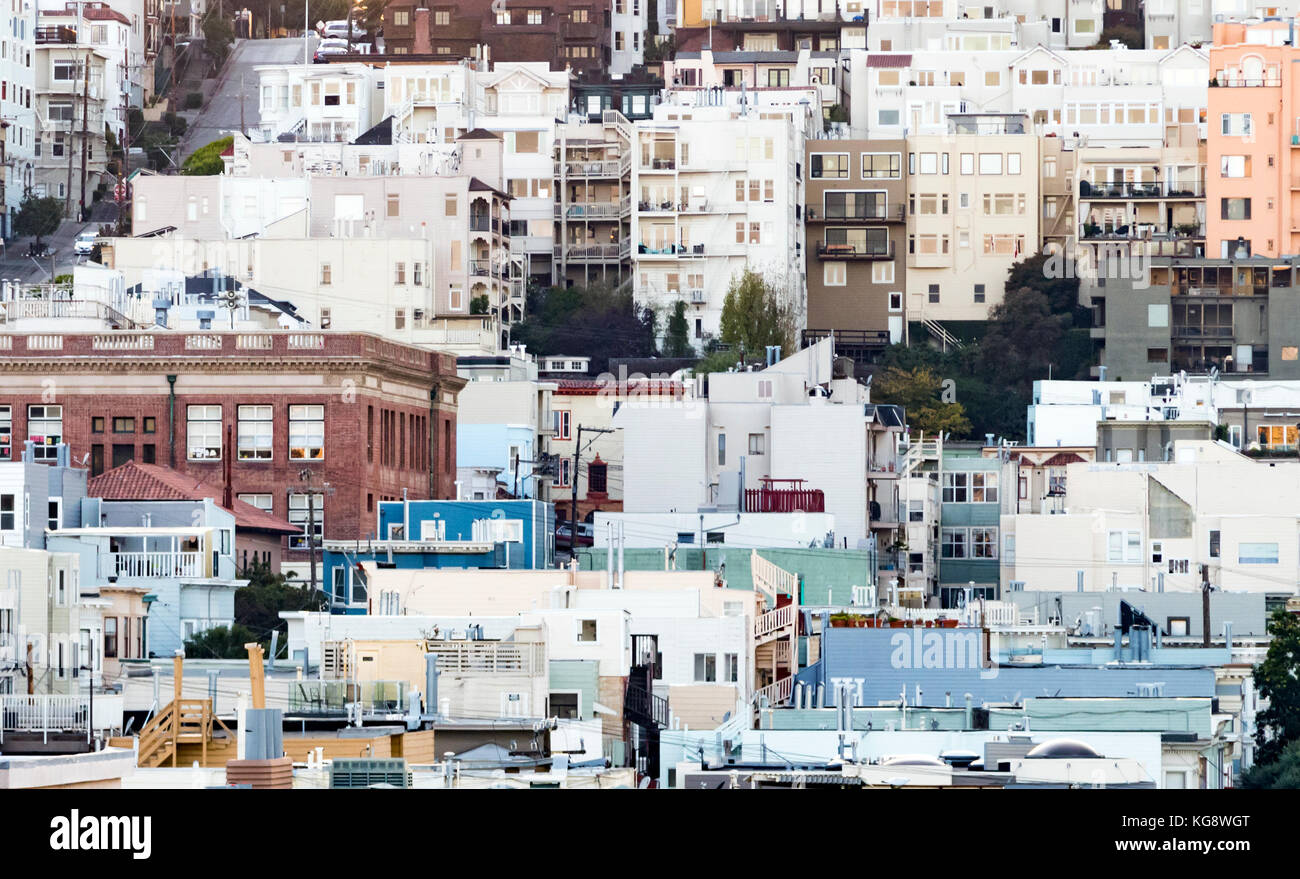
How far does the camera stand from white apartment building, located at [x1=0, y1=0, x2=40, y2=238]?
6959 inches

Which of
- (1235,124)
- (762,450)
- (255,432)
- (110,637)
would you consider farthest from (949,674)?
(1235,124)

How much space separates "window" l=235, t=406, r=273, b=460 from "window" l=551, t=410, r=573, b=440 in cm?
2796

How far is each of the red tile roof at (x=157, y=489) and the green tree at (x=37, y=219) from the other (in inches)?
3248

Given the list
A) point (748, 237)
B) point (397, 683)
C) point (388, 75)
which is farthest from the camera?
point (388, 75)

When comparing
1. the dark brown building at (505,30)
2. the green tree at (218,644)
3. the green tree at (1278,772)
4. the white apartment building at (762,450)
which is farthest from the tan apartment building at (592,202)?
the green tree at (1278,772)

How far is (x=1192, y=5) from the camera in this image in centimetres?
17300

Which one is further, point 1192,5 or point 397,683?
point 1192,5

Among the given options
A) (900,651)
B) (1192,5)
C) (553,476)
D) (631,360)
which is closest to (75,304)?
(553,476)

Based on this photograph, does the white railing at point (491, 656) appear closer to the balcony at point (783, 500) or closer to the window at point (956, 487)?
the balcony at point (783, 500)

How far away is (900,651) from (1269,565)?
3777cm

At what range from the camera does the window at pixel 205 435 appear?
9525cm

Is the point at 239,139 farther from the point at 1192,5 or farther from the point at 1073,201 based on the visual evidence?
the point at 1192,5

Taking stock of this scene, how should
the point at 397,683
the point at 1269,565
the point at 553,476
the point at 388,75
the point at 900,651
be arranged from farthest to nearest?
the point at 388,75, the point at 553,476, the point at 1269,565, the point at 900,651, the point at 397,683

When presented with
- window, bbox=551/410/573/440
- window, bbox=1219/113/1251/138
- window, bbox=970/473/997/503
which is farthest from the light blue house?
window, bbox=1219/113/1251/138
